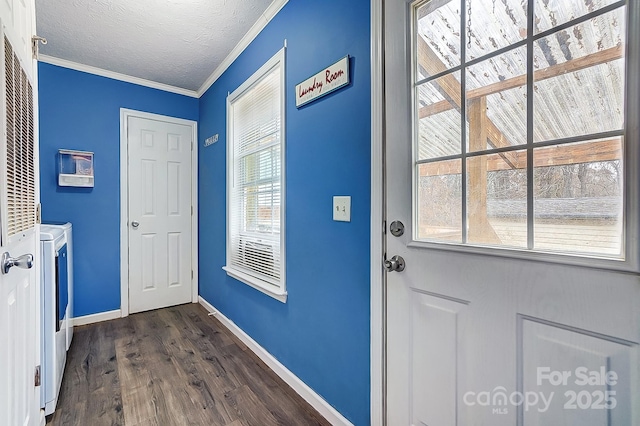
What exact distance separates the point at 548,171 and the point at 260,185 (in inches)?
72.0

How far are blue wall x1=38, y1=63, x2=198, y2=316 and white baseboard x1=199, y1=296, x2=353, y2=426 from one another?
1.43 metres

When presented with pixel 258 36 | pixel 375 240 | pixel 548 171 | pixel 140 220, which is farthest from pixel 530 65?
pixel 140 220

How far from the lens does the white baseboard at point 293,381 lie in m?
1.52

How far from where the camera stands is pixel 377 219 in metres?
1.28

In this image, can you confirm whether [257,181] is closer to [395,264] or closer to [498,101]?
[395,264]

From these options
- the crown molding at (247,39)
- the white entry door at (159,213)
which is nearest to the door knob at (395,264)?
the crown molding at (247,39)

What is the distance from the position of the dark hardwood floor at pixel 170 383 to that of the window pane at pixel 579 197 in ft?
4.74

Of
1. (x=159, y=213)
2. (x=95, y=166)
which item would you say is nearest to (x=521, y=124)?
(x=159, y=213)

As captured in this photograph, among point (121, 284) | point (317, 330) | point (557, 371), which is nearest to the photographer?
point (557, 371)

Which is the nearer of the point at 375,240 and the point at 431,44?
the point at 431,44

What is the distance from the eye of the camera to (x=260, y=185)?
2277 millimetres

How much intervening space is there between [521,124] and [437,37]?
47 cm

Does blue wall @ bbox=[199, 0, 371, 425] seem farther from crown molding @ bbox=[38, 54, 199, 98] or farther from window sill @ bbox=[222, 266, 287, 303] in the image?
crown molding @ bbox=[38, 54, 199, 98]

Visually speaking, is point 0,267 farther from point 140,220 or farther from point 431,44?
point 140,220
